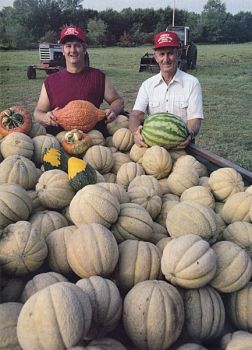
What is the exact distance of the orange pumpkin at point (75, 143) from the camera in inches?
149

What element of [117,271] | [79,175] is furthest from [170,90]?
[117,271]

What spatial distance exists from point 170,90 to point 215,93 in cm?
1079

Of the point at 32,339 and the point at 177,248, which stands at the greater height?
the point at 177,248

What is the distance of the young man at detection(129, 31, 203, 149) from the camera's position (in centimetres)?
476

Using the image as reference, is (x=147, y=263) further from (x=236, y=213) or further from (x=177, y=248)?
(x=236, y=213)

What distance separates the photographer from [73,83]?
500 centimetres

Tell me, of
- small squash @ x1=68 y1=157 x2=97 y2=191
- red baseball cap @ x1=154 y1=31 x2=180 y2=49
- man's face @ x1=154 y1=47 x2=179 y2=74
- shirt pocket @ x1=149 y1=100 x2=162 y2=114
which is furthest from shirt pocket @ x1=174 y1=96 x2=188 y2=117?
small squash @ x1=68 y1=157 x2=97 y2=191

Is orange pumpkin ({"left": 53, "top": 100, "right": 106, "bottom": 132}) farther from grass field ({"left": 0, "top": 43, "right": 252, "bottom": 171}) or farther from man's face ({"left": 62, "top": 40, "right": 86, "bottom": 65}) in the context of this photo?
grass field ({"left": 0, "top": 43, "right": 252, "bottom": 171})

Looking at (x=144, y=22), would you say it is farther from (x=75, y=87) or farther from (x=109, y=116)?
(x=109, y=116)

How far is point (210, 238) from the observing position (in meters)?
2.29

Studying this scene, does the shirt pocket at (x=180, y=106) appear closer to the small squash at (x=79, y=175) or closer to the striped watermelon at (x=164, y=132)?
the striped watermelon at (x=164, y=132)

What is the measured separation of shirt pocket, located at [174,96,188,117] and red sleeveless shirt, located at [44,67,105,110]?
1.02 metres

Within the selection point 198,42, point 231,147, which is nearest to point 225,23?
point 198,42

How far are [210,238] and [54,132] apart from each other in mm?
2598
